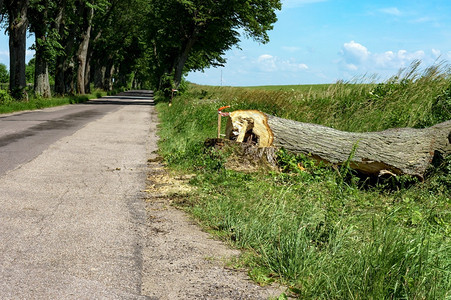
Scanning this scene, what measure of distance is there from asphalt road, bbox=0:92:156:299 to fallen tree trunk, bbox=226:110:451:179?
2579 mm

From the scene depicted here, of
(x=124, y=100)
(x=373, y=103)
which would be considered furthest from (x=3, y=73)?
(x=373, y=103)

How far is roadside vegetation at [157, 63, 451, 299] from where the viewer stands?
3.39m

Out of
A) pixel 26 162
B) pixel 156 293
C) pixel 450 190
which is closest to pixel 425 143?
pixel 450 190

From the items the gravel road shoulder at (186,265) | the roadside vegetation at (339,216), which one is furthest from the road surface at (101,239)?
the roadside vegetation at (339,216)

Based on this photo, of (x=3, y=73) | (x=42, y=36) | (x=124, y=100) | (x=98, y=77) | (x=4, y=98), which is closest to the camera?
(x=4, y=98)

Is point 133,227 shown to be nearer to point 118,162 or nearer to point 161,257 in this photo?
point 161,257

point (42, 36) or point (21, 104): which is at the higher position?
point (42, 36)

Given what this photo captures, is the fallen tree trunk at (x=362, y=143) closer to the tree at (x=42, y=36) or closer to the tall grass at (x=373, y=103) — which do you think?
the tall grass at (x=373, y=103)

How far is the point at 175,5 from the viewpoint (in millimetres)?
34875

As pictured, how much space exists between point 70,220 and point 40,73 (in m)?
26.2

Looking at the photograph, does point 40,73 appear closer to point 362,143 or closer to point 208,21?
point 208,21

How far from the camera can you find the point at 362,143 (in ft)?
28.2

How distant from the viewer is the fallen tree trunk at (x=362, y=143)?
8227mm

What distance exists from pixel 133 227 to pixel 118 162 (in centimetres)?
448
